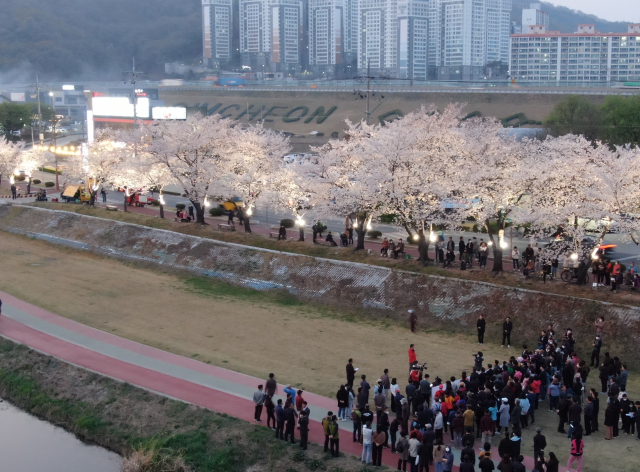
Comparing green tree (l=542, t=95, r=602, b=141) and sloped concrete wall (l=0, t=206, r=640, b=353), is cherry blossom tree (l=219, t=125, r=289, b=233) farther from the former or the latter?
green tree (l=542, t=95, r=602, b=141)

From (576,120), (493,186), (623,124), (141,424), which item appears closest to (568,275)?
(493,186)

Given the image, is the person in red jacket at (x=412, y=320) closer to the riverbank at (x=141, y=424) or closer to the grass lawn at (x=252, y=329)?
the grass lawn at (x=252, y=329)

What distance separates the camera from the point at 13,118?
10919 cm

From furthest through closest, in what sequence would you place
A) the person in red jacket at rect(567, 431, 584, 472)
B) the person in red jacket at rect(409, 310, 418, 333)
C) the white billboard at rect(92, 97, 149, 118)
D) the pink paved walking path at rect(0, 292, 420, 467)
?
the white billboard at rect(92, 97, 149, 118) < the person in red jacket at rect(409, 310, 418, 333) < the pink paved walking path at rect(0, 292, 420, 467) < the person in red jacket at rect(567, 431, 584, 472)

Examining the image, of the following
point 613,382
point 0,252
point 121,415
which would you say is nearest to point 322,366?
point 121,415

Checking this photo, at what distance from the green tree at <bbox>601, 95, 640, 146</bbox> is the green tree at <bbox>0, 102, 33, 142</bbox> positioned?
85.4m

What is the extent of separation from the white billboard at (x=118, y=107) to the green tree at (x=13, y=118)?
69.4 feet

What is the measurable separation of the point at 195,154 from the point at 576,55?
152949mm

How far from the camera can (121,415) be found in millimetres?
21156

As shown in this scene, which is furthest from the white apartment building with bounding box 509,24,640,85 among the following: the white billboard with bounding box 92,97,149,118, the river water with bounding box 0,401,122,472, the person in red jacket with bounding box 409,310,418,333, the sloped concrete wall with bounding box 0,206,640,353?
the river water with bounding box 0,401,122,472

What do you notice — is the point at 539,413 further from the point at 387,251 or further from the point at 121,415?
the point at 387,251

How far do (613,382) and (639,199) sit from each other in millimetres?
9977

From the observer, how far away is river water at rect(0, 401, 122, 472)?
19.7 metres

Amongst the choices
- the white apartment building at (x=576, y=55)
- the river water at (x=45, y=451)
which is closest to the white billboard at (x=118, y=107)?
the river water at (x=45, y=451)
